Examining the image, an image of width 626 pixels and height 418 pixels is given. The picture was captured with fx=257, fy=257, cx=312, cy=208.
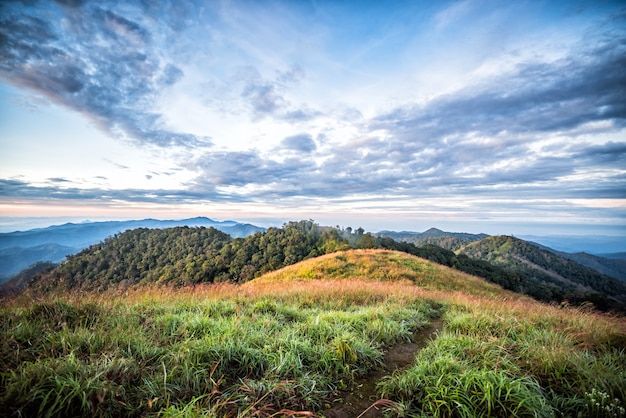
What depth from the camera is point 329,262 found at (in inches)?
787

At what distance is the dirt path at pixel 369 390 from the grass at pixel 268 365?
0.40ft

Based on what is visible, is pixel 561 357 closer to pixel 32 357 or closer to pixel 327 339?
pixel 327 339

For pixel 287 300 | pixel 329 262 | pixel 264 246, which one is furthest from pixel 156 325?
pixel 264 246

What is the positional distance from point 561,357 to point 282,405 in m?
3.85

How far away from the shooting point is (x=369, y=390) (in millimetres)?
3527

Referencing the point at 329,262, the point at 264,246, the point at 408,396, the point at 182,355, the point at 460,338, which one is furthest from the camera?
the point at 264,246

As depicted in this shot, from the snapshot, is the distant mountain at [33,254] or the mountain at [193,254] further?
the distant mountain at [33,254]

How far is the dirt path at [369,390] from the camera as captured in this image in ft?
9.98

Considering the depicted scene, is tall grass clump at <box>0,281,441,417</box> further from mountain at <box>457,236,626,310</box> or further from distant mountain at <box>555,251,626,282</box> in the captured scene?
distant mountain at <box>555,251,626,282</box>

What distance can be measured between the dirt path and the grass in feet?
0.40

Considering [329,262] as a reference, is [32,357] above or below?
above

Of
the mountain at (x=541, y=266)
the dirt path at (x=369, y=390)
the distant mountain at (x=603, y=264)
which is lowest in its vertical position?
the distant mountain at (x=603, y=264)

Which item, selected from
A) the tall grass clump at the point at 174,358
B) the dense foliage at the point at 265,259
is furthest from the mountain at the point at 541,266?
the tall grass clump at the point at 174,358

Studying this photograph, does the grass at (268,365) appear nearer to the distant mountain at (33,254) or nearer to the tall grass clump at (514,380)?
the tall grass clump at (514,380)
